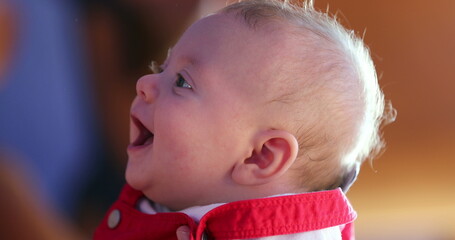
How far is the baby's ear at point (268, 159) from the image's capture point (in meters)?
0.83

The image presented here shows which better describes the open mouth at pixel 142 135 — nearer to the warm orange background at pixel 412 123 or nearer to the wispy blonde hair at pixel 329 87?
the wispy blonde hair at pixel 329 87

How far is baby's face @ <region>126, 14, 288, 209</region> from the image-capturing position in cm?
84

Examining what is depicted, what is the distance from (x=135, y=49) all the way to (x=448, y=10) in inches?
36.7

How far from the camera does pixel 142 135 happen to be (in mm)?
937

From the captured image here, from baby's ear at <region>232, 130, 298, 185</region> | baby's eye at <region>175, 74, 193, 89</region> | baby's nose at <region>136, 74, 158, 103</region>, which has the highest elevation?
baby's eye at <region>175, 74, 193, 89</region>

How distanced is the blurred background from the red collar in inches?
13.1

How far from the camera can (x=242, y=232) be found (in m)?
0.78

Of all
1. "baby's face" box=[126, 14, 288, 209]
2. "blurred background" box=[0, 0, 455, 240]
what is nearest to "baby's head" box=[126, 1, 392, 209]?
"baby's face" box=[126, 14, 288, 209]

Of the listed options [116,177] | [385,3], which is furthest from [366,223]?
[116,177]

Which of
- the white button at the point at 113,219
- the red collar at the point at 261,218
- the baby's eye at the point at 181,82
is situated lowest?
the white button at the point at 113,219

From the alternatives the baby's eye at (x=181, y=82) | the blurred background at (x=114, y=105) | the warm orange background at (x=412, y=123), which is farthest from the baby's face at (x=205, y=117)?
the warm orange background at (x=412, y=123)

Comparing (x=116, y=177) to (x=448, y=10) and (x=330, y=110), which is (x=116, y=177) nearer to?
(x=330, y=110)

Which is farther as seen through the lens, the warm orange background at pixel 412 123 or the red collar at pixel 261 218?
the warm orange background at pixel 412 123

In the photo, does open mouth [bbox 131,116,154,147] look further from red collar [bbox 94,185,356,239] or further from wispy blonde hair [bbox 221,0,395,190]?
wispy blonde hair [bbox 221,0,395,190]
